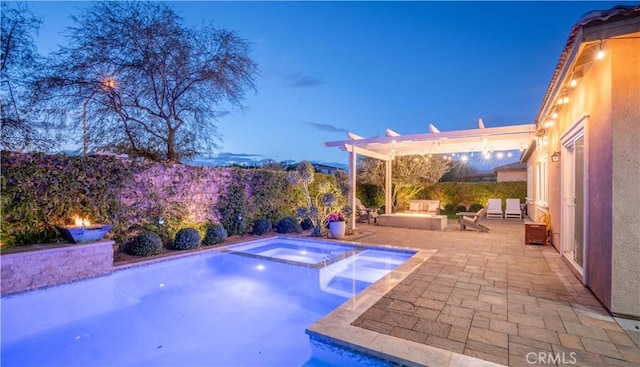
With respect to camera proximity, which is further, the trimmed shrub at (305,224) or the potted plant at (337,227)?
the trimmed shrub at (305,224)

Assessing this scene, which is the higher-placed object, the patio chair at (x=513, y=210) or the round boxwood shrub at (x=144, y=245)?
the patio chair at (x=513, y=210)

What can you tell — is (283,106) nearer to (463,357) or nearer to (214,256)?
(214,256)

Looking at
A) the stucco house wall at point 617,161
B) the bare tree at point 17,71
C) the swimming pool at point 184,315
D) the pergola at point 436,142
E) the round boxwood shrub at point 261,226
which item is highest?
the bare tree at point 17,71

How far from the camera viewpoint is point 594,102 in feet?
14.9

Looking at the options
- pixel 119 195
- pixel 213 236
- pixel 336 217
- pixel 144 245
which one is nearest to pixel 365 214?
pixel 336 217

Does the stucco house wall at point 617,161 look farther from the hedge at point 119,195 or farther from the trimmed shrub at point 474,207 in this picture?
the trimmed shrub at point 474,207

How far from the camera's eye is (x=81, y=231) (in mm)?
6094

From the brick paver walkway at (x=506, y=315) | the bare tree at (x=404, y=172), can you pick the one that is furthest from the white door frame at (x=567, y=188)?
the bare tree at (x=404, y=172)

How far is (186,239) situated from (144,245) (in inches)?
40.7

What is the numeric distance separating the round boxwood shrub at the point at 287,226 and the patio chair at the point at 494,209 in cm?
1125

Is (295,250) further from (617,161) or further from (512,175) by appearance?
(512,175)

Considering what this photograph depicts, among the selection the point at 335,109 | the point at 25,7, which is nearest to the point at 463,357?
the point at 25,7

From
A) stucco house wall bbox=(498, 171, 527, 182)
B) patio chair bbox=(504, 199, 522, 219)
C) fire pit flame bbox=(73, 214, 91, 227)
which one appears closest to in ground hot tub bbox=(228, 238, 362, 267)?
fire pit flame bbox=(73, 214, 91, 227)

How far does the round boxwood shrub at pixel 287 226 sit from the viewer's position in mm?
11039
